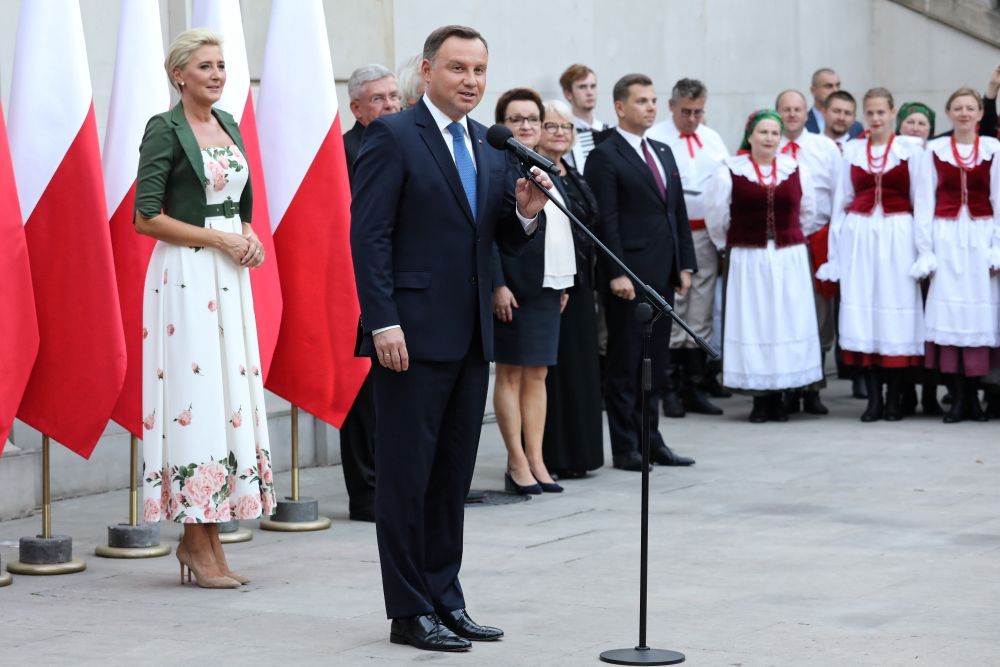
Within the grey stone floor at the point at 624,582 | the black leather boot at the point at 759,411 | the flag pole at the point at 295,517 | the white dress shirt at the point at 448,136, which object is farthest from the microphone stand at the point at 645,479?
the black leather boot at the point at 759,411

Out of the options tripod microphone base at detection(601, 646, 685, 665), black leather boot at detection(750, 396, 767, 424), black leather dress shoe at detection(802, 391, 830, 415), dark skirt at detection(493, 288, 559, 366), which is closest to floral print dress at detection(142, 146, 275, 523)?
tripod microphone base at detection(601, 646, 685, 665)

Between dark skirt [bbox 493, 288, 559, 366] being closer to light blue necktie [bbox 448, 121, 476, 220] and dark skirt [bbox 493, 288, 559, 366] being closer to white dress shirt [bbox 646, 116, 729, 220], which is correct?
light blue necktie [bbox 448, 121, 476, 220]

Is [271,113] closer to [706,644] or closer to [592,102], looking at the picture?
[706,644]

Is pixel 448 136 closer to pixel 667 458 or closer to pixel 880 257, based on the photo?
pixel 667 458

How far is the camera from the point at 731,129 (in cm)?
1377

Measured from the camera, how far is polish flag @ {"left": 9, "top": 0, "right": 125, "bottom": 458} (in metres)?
6.64

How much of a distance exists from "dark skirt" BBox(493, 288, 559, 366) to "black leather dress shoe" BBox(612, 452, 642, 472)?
1.08 meters

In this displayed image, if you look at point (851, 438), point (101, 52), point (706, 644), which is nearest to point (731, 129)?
point (851, 438)

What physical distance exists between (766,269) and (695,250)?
0.70 meters

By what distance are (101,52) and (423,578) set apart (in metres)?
4.19

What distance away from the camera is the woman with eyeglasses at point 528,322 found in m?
8.06

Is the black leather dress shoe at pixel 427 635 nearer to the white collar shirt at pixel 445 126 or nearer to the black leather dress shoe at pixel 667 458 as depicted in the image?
the white collar shirt at pixel 445 126

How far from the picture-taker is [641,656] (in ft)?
16.5

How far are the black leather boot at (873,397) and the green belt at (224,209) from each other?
5.70 meters
